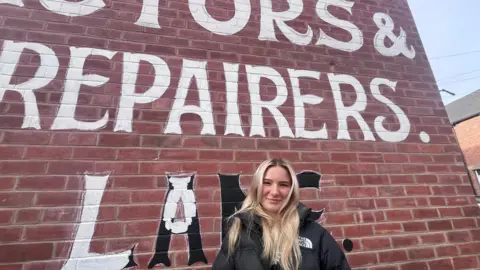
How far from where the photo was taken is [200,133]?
1958 millimetres

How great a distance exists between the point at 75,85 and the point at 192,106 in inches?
31.6

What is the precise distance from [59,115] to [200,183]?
1.02m

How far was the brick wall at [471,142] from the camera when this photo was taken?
16297 millimetres

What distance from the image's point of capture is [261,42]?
7.84 ft

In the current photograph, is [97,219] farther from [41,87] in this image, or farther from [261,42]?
[261,42]

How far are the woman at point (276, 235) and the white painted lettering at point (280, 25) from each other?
1.49 m

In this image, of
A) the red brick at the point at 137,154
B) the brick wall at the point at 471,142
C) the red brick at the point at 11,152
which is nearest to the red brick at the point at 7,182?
the red brick at the point at 11,152

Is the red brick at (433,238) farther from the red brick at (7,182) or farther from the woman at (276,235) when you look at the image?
the red brick at (7,182)

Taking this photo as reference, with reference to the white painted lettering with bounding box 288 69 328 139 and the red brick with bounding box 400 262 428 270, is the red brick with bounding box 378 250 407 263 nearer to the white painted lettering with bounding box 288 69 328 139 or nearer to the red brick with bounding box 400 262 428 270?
the red brick with bounding box 400 262 428 270

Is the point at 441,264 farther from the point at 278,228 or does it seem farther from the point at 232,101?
the point at 232,101

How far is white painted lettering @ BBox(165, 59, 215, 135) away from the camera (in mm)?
1950

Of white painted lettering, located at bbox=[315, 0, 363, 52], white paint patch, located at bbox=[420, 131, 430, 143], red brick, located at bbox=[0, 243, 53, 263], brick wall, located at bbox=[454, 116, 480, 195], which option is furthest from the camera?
brick wall, located at bbox=[454, 116, 480, 195]

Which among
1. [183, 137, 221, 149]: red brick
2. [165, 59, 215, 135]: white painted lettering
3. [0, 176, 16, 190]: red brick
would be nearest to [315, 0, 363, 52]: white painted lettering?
[165, 59, 215, 135]: white painted lettering

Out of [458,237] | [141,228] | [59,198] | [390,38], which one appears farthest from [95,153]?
[390,38]
